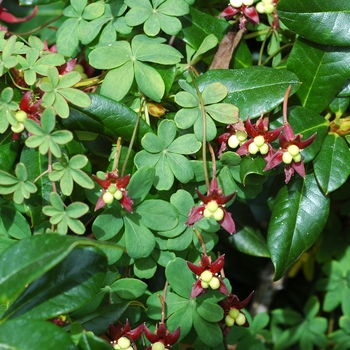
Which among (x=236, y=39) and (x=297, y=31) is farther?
(x=236, y=39)

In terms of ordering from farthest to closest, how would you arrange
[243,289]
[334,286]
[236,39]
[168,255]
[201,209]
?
[243,289] < [334,286] < [236,39] < [168,255] < [201,209]

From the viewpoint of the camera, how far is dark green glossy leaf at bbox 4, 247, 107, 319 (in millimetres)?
902

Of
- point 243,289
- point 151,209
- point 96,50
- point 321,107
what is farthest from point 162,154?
point 243,289

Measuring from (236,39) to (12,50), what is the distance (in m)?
0.50

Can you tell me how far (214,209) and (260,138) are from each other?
0.17m

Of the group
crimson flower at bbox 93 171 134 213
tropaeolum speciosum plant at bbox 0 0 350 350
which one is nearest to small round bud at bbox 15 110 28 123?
tropaeolum speciosum plant at bbox 0 0 350 350

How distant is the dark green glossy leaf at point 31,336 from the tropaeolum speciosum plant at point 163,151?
7 centimetres

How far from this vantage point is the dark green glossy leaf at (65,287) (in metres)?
0.90

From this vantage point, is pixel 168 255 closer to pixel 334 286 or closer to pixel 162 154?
pixel 162 154

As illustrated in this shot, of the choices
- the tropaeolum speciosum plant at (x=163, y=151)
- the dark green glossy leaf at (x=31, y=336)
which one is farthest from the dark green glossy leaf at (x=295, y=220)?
the dark green glossy leaf at (x=31, y=336)

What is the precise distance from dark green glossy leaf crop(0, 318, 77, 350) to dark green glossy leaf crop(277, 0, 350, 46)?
0.74m

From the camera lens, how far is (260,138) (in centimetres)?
105

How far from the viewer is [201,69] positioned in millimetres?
1312

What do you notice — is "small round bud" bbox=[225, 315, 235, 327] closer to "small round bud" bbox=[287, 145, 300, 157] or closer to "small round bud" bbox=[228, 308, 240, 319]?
Result: "small round bud" bbox=[228, 308, 240, 319]
